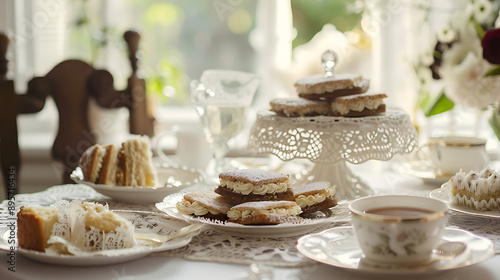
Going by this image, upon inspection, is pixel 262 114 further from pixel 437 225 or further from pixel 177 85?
pixel 177 85

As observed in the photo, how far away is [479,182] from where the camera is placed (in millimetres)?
1082

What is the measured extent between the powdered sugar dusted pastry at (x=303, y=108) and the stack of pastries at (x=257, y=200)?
0.24 m

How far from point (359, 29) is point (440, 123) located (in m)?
0.54

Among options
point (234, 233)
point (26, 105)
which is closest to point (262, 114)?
point (234, 233)

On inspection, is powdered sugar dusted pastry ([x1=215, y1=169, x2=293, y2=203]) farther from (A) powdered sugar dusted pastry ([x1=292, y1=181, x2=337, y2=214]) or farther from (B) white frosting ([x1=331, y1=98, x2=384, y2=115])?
(B) white frosting ([x1=331, y1=98, x2=384, y2=115])

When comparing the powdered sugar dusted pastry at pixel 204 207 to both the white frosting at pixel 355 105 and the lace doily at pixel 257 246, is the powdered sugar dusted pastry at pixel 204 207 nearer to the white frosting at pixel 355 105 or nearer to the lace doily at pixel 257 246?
the lace doily at pixel 257 246

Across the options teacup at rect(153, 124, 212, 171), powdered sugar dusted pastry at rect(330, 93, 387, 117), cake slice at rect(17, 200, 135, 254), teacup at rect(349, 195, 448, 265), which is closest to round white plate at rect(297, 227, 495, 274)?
teacup at rect(349, 195, 448, 265)

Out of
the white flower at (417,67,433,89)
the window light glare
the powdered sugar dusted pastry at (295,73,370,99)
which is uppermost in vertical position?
the window light glare

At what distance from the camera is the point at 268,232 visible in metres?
0.98

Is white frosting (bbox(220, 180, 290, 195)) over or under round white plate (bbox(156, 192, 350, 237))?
over

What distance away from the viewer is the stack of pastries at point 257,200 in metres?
0.96

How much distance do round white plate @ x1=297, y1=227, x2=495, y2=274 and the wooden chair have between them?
3.88 feet

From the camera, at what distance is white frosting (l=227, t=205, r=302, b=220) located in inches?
37.7

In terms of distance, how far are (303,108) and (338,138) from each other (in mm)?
113
